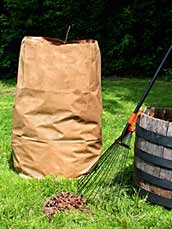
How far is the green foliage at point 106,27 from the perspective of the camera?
11633mm

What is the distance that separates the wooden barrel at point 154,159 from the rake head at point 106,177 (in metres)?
0.11

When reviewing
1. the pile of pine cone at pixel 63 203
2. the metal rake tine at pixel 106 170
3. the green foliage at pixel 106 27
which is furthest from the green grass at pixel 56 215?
the green foliage at pixel 106 27

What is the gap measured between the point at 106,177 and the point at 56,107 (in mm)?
643

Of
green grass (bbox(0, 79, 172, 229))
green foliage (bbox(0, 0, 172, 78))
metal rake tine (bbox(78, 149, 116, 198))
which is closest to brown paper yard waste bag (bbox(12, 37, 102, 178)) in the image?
green grass (bbox(0, 79, 172, 229))

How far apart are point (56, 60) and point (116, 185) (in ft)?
3.32

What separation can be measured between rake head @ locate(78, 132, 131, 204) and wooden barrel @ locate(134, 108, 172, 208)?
0.36ft

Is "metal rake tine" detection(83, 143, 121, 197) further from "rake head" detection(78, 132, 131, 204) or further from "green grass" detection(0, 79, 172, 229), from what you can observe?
"green grass" detection(0, 79, 172, 229)

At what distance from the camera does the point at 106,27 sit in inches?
468

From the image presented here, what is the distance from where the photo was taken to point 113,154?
3.92 metres

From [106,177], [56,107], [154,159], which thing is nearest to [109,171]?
[106,177]

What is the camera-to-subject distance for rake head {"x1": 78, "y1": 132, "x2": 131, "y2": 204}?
3.86 meters

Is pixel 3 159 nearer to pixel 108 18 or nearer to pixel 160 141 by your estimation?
pixel 160 141

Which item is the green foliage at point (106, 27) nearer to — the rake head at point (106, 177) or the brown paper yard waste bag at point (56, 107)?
the brown paper yard waste bag at point (56, 107)

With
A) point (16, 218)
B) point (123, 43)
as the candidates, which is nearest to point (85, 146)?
point (16, 218)
